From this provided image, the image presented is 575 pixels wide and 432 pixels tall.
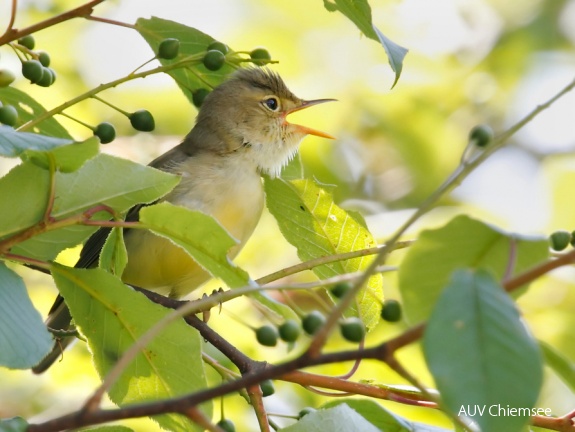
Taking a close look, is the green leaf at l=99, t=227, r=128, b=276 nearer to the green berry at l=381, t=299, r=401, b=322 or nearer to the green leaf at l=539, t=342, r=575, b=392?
the green berry at l=381, t=299, r=401, b=322

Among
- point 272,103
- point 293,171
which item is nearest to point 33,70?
point 293,171

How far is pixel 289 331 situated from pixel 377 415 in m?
0.47

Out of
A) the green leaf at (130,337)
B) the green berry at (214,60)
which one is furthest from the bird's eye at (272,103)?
the green leaf at (130,337)

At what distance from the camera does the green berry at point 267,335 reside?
2076 mm

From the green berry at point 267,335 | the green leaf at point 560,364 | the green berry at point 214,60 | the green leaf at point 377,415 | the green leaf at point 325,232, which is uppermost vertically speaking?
the green berry at point 214,60

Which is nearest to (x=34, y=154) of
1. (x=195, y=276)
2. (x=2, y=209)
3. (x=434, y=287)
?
(x=2, y=209)

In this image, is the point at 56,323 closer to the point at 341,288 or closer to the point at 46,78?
the point at 46,78

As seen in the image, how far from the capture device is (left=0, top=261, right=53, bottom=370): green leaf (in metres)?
1.95

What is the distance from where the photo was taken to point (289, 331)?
1898 mm

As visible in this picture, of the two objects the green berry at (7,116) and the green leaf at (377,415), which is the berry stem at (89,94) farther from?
the green leaf at (377,415)

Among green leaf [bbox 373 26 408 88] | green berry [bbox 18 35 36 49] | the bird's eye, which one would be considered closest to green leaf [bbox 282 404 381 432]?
green leaf [bbox 373 26 408 88]

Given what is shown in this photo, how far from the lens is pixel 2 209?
6.89 feet

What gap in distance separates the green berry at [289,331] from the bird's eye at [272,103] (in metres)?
2.86

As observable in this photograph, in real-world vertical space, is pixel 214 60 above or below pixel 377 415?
above
